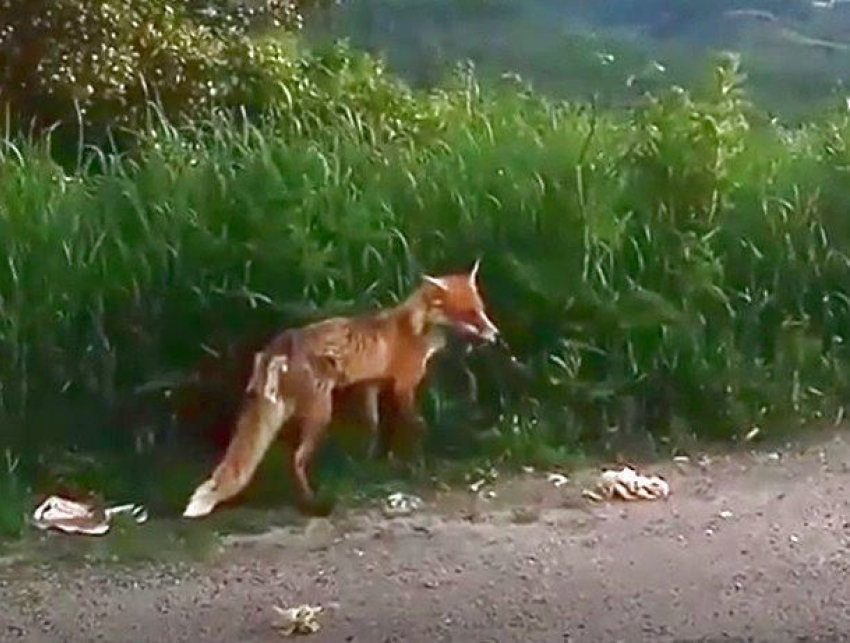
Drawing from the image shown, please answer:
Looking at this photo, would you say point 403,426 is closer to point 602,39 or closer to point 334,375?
point 334,375

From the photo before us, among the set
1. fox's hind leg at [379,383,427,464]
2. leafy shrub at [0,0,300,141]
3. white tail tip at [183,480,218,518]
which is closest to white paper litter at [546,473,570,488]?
fox's hind leg at [379,383,427,464]

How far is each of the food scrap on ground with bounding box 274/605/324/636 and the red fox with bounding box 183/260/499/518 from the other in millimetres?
282

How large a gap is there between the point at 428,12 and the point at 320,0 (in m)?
0.16

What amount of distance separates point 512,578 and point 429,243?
21.7 inches

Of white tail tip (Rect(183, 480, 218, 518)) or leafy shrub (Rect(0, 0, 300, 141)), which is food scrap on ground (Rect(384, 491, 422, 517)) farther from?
leafy shrub (Rect(0, 0, 300, 141))

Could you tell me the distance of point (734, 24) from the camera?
3139 millimetres

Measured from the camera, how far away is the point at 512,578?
270cm

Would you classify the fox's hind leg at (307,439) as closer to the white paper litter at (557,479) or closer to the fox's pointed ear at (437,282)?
the fox's pointed ear at (437,282)

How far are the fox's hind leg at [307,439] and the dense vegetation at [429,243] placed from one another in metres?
0.12

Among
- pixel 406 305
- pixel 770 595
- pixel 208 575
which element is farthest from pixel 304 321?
pixel 770 595

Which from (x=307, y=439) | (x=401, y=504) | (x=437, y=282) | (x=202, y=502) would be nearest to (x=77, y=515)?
(x=202, y=502)

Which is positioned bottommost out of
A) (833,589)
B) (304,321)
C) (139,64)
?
(833,589)

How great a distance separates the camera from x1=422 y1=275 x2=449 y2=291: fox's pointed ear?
9.76ft

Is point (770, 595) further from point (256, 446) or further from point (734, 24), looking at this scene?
point (734, 24)
